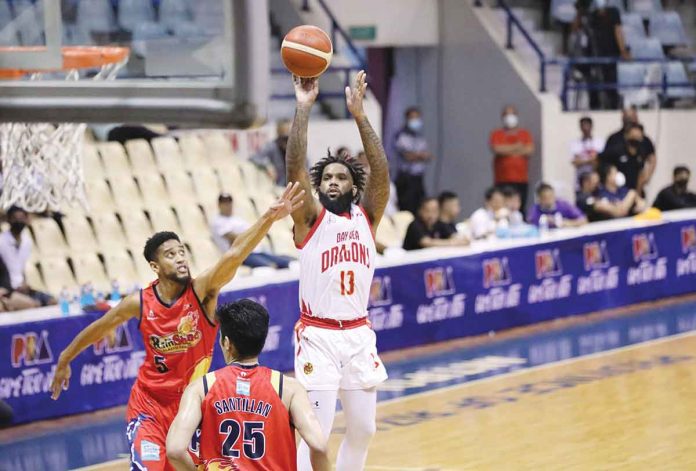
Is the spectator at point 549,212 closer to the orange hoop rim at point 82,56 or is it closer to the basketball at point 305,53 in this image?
the basketball at point 305,53

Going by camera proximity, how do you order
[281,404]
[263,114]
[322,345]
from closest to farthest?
[263,114]
[281,404]
[322,345]

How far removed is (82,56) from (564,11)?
17560mm

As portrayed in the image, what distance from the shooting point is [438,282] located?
586 inches

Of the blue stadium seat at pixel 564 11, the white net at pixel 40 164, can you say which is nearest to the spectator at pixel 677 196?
the blue stadium seat at pixel 564 11

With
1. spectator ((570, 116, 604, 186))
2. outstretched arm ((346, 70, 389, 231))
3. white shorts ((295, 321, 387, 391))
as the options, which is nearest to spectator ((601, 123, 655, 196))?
spectator ((570, 116, 604, 186))

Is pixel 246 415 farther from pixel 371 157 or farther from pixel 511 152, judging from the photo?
pixel 511 152

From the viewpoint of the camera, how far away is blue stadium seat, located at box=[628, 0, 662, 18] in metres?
23.7

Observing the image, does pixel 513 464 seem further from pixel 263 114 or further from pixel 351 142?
pixel 351 142

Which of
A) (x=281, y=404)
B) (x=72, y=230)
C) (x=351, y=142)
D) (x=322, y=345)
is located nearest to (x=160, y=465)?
(x=322, y=345)

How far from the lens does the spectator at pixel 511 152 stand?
20094mm

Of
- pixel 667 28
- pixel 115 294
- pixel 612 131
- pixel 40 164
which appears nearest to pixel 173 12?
pixel 40 164

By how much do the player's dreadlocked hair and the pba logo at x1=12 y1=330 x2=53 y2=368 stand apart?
410cm

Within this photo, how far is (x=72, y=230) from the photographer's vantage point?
1468cm

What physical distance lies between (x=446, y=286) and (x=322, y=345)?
7132 millimetres
